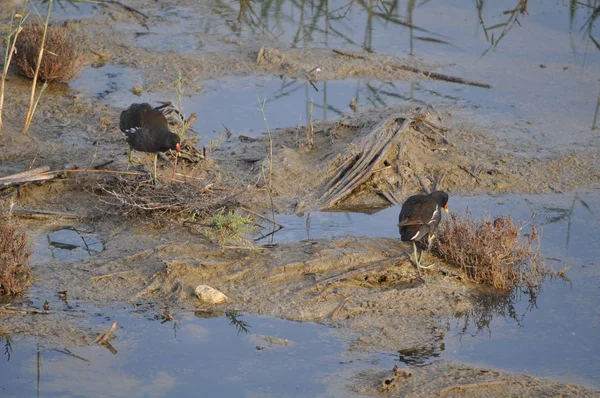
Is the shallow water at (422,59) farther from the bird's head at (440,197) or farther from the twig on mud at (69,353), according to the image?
the twig on mud at (69,353)

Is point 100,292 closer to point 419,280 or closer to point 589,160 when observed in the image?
point 419,280

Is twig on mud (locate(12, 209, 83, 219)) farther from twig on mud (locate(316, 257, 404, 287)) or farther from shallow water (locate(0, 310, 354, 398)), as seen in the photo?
twig on mud (locate(316, 257, 404, 287))

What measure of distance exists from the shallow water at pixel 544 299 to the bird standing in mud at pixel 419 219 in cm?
56

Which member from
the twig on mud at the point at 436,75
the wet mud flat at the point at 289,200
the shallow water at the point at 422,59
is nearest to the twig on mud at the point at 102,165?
the wet mud flat at the point at 289,200

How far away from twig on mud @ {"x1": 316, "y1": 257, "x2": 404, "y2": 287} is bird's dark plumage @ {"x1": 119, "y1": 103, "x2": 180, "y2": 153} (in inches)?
94.4

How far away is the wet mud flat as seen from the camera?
270 inches

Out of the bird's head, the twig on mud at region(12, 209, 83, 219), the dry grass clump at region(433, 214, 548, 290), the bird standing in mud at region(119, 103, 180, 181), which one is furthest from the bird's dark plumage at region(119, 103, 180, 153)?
the dry grass clump at region(433, 214, 548, 290)

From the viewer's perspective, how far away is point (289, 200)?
29.4 feet

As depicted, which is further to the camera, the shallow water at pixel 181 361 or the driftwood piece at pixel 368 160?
the driftwood piece at pixel 368 160

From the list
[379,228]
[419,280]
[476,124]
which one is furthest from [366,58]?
[419,280]

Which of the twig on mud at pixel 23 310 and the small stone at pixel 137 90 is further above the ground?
the small stone at pixel 137 90

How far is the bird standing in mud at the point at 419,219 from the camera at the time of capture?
25.1 ft

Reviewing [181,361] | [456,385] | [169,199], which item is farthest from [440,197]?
[181,361]

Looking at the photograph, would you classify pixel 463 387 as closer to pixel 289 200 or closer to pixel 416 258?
pixel 416 258
